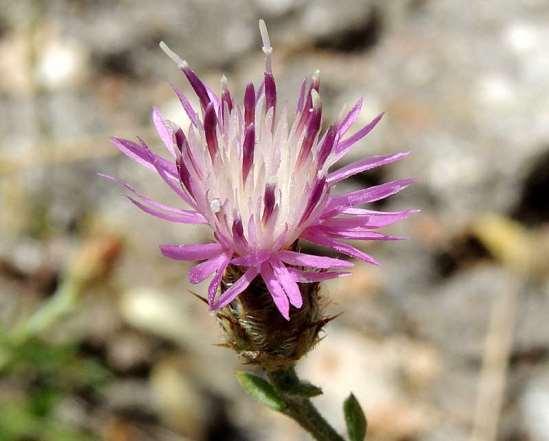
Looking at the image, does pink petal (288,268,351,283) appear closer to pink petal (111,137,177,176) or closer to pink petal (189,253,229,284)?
pink petal (189,253,229,284)

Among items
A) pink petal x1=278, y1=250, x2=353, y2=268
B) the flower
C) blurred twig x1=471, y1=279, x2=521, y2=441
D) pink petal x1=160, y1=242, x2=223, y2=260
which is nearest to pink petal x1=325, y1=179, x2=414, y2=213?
the flower

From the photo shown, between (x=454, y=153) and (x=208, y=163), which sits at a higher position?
(x=454, y=153)

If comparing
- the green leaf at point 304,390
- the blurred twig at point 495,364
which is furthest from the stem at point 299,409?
the blurred twig at point 495,364

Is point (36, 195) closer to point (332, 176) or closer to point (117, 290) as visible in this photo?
point (117, 290)

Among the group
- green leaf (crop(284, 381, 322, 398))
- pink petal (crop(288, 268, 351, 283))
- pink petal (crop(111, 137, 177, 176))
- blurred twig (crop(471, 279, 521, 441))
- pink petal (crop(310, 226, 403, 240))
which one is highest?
blurred twig (crop(471, 279, 521, 441))

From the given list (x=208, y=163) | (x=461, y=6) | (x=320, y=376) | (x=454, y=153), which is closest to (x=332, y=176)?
(x=208, y=163)

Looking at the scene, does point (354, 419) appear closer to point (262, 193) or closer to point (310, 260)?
point (310, 260)

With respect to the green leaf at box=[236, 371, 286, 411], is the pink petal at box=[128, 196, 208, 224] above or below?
above

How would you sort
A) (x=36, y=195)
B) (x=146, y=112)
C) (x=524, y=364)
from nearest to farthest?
1. (x=524, y=364)
2. (x=36, y=195)
3. (x=146, y=112)
